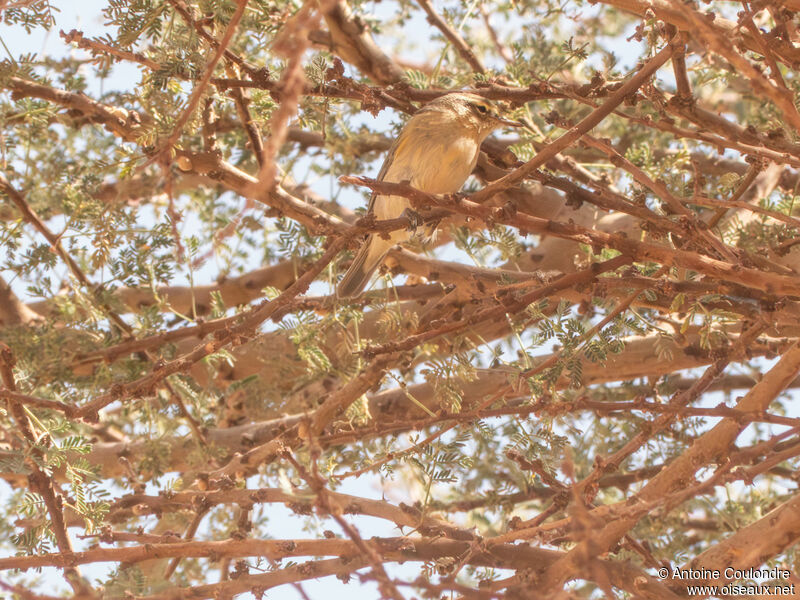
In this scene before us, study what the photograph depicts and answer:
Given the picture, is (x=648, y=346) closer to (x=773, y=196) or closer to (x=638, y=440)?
(x=638, y=440)

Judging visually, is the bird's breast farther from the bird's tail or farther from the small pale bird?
the bird's tail

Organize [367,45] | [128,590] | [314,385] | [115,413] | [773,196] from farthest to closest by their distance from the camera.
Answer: [115,413], [773,196], [314,385], [367,45], [128,590]

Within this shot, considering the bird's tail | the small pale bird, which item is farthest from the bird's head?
the bird's tail

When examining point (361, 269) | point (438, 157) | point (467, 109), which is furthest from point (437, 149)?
point (361, 269)

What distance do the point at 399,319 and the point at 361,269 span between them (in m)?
0.60

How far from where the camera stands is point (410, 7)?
536 centimetres

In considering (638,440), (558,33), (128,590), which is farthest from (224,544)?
(558,33)

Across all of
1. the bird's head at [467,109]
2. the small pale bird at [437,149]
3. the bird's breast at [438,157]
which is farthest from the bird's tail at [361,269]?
the bird's head at [467,109]

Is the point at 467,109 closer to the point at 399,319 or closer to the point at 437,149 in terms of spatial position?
the point at 437,149

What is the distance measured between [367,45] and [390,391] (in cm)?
178

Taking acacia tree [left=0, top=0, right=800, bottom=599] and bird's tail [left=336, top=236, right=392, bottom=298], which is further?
bird's tail [left=336, top=236, right=392, bottom=298]

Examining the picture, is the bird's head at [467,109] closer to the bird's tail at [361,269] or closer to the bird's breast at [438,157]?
the bird's breast at [438,157]

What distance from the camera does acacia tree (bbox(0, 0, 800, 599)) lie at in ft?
7.65

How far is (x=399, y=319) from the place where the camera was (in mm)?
3541
